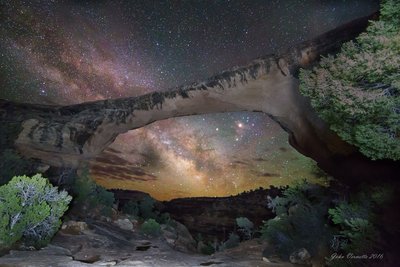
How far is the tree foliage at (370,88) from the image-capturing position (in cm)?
694

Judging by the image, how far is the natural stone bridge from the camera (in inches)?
536

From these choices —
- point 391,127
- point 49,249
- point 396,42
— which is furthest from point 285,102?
point 49,249

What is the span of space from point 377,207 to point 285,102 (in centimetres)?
708

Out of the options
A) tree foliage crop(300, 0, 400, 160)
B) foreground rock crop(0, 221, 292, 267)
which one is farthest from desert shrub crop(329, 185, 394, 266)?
tree foliage crop(300, 0, 400, 160)

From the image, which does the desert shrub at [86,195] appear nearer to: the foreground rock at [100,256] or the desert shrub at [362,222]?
the foreground rock at [100,256]

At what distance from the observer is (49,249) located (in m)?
9.65

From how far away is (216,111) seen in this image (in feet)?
59.4

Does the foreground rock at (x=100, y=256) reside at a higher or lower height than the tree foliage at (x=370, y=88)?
lower

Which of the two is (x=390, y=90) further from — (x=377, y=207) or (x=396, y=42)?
(x=377, y=207)

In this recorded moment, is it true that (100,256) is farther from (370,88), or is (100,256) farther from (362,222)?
(370,88)

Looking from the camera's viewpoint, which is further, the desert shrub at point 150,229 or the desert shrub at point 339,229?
the desert shrub at point 150,229

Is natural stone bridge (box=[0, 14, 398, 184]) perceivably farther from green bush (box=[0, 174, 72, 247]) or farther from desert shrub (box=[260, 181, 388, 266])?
green bush (box=[0, 174, 72, 247])

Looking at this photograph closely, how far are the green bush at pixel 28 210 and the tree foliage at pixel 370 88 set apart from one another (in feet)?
31.1

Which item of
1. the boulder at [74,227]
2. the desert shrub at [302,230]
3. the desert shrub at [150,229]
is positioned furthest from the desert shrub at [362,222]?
the desert shrub at [150,229]
